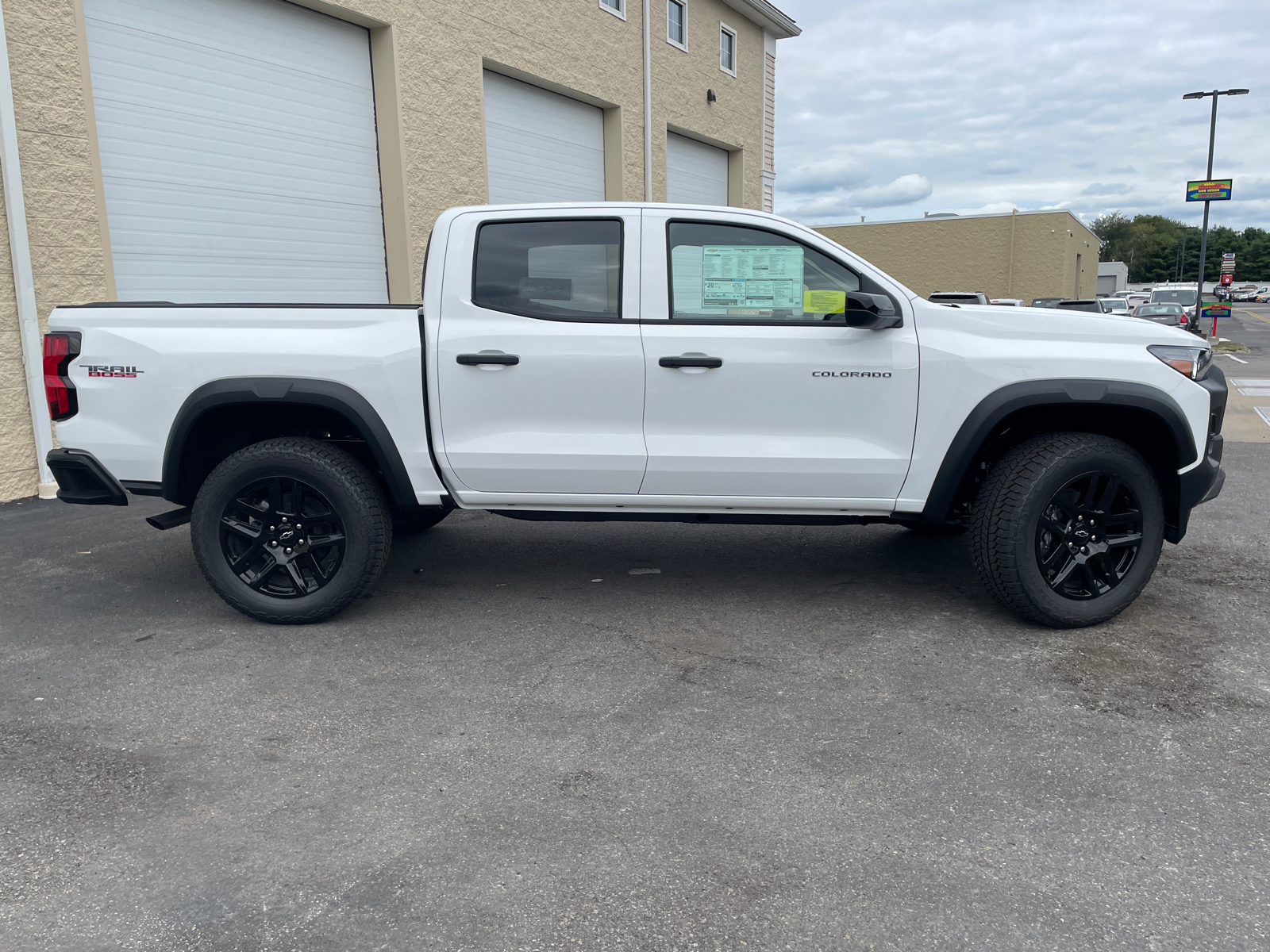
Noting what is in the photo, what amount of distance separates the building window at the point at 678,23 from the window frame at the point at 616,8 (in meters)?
1.84

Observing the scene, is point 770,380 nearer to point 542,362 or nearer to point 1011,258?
point 542,362

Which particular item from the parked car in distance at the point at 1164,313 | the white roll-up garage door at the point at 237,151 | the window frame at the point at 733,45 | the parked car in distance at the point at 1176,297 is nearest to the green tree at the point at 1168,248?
the parked car in distance at the point at 1176,297

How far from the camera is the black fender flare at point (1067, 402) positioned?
417 cm

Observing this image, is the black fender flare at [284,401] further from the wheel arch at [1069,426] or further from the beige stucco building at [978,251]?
the beige stucco building at [978,251]

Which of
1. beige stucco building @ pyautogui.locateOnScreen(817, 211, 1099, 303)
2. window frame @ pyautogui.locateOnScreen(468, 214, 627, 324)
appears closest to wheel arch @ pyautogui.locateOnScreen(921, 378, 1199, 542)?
window frame @ pyautogui.locateOnScreen(468, 214, 627, 324)

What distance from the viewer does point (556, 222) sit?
15.0 feet

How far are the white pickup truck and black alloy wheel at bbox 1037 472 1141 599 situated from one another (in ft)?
0.04

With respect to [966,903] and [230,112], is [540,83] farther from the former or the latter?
[966,903]

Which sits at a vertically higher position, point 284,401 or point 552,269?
point 552,269

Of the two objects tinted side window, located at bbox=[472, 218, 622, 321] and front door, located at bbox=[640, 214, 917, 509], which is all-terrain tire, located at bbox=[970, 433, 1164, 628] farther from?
tinted side window, located at bbox=[472, 218, 622, 321]

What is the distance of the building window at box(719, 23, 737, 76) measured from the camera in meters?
18.0

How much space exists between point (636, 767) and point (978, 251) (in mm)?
40612

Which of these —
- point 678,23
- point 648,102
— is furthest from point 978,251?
point 648,102

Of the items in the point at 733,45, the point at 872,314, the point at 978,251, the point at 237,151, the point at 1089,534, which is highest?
the point at 733,45
